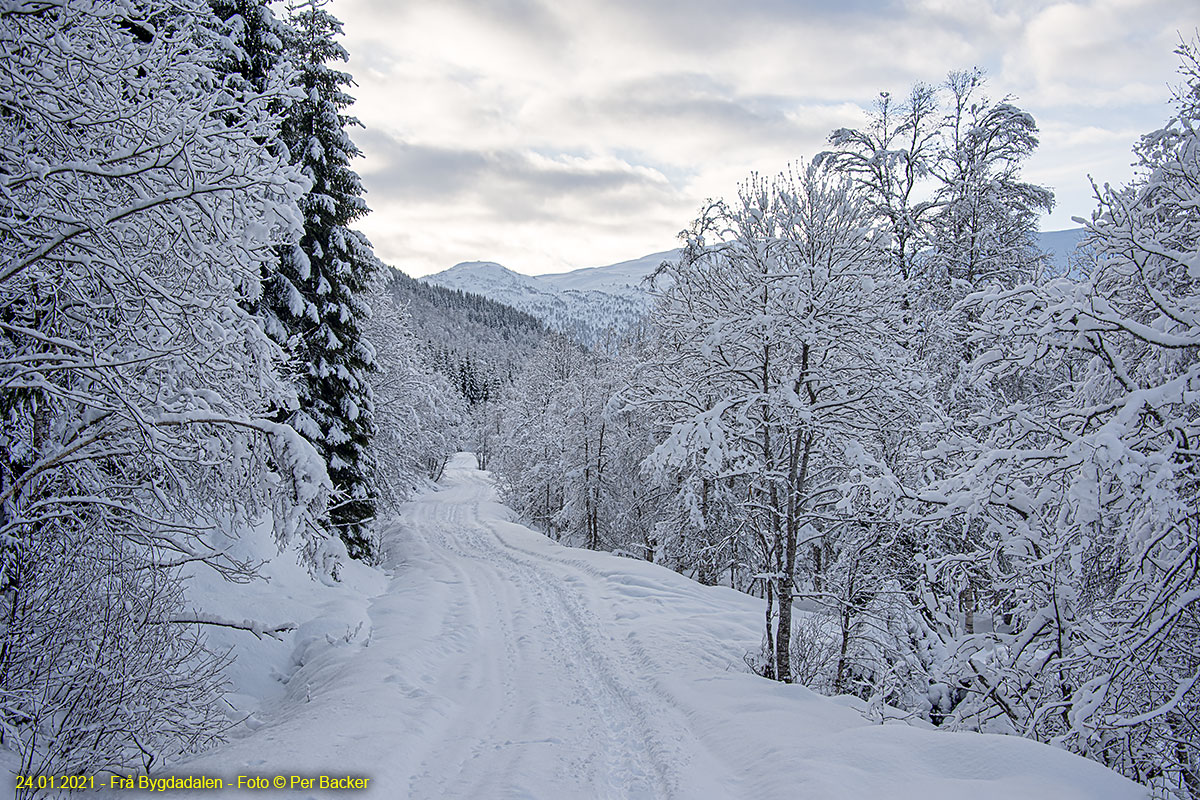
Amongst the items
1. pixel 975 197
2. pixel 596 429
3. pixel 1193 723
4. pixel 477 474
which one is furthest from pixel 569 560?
pixel 477 474

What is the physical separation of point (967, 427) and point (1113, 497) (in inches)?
227

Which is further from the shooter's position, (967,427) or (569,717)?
(967,427)

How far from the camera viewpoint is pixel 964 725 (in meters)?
6.75

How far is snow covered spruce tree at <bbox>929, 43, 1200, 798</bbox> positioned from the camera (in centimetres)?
433

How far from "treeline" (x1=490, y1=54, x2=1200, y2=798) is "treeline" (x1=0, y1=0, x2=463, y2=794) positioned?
5.59m

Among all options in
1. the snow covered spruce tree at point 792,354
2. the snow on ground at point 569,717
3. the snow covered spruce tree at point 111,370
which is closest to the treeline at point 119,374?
the snow covered spruce tree at point 111,370

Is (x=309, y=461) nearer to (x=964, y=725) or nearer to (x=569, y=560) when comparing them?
(x=964, y=725)

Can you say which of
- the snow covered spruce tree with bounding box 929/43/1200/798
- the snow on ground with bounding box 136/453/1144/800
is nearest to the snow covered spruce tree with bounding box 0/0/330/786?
the snow on ground with bounding box 136/453/1144/800

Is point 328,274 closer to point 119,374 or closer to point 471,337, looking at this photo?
point 119,374

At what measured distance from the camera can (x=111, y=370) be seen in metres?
4.62

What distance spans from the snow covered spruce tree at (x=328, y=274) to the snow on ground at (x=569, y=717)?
3.44m

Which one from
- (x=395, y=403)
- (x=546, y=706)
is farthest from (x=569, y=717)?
(x=395, y=403)

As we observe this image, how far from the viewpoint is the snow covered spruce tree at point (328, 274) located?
13641 mm

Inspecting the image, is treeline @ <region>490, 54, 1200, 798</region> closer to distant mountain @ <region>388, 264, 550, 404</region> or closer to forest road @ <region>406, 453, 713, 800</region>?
forest road @ <region>406, 453, 713, 800</region>
